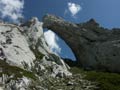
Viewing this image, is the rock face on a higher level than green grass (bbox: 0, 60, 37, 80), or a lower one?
higher

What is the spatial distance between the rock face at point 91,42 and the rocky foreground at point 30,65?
724cm

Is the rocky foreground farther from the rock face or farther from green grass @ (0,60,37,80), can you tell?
the rock face

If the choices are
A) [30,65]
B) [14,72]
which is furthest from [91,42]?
[14,72]

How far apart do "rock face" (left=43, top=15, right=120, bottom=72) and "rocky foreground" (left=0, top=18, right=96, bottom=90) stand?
7.24 meters

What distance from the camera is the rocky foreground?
41.4 metres

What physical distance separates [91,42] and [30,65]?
86.0ft

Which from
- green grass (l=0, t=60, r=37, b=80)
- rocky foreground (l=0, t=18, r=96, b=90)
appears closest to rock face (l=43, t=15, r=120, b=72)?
rocky foreground (l=0, t=18, r=96, b=90)

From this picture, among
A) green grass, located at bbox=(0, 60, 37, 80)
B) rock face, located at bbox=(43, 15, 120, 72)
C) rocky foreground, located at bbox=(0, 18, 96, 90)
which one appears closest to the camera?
rocky foreground, located at bbox=(0, 18, 96, 90)

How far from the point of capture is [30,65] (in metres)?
53.4

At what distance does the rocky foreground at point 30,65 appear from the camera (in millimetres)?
41375

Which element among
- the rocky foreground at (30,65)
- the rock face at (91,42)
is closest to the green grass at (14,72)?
the rocky foreground at (30,65)

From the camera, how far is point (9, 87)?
3859 cm

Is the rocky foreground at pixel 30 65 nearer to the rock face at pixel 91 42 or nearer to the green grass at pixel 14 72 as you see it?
the green grass at pixel 14 72

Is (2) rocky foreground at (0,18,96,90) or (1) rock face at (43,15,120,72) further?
(1) rock face at (43,15,120,72)
